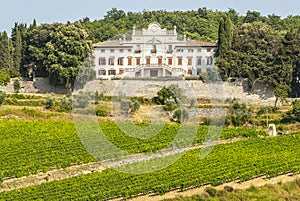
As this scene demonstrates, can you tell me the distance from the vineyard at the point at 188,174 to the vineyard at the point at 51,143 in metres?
2.23

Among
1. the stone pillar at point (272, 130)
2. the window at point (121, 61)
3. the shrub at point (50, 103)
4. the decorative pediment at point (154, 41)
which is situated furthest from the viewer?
the decorative pediment at point (154, 41)

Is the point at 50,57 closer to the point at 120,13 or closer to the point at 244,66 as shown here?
the point at 244,66

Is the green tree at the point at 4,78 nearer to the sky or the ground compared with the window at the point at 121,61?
nearer to the ground

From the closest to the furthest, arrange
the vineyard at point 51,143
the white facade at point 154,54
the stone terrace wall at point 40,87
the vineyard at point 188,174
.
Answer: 1. the vineyard at point 188,174
2. the vineyard at point 51,143
3. the stone terrace wall at point 40,87
4. the white facade at point 154,54

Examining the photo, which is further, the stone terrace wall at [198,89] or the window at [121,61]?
the window at [121,61]

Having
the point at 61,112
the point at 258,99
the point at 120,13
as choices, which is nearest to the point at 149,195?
the point at 61,112

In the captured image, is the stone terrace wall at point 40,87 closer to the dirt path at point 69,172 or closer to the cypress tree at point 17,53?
the cypress tree at point 17,53

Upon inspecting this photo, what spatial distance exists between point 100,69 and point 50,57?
5398mm

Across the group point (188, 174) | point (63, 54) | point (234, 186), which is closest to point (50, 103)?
point (63, 54)

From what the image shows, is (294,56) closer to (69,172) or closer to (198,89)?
(198,89)

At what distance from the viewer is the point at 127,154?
123 feet

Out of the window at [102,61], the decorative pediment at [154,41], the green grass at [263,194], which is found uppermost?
the decorative pediment at [154,41]

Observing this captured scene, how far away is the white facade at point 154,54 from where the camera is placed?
58875 millimetres

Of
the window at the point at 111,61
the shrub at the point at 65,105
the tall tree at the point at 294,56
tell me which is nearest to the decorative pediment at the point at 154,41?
the window at the point at 111,61
